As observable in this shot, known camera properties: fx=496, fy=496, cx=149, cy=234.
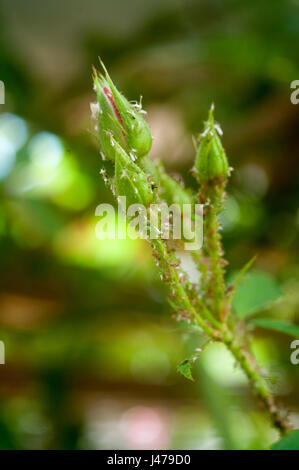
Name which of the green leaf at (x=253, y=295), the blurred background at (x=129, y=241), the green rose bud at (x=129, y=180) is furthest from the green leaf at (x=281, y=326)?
the blurred background at (x=129, y=241)

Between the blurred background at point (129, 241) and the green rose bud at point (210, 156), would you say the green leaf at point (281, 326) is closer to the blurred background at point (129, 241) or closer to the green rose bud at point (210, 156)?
the green rose bud at point (210, 156)

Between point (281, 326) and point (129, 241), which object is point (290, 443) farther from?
point (129, 241)

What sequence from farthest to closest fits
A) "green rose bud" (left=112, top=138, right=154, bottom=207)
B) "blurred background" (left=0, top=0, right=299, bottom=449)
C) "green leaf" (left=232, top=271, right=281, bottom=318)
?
"blurred background" (left=0, top=0, right=299, bottom=449) → "green leaf" (left=232, top=271, right=281, bottom=318) → "green rose bud" (left=112, top=138, right=154, bottom=207)

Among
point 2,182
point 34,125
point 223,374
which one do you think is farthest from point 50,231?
point 223,374

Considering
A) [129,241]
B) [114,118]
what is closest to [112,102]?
[114,118]

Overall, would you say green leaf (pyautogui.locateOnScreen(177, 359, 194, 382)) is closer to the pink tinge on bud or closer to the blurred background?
the pink tinge on bud

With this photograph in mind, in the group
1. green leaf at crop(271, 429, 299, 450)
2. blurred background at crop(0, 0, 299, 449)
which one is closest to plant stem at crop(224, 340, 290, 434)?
green leaf at crop(271, 429, 299, 450)
